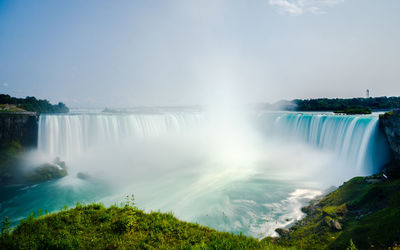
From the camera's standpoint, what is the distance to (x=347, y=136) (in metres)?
17.7

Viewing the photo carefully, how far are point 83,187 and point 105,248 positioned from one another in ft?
43.8

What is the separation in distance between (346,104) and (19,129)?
47.2 metres

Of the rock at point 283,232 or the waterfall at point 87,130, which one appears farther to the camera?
the waterfall at point 87,130

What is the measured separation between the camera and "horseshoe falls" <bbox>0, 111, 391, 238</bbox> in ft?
40.4

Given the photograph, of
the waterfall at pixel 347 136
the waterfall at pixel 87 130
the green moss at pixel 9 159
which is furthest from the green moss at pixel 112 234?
the waterfall at pixel 87 130

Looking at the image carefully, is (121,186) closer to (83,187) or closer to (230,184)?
(83,187)

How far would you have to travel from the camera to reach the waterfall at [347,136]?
49.7 ft

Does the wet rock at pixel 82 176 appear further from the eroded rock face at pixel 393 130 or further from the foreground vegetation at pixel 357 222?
the eroded rock face at pixel 393 130

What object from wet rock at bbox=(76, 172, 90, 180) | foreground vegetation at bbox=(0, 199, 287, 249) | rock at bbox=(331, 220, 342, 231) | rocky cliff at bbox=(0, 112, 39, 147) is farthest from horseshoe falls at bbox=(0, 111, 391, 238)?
foreground vegetation at bbox=(0, 199, 287, 249)

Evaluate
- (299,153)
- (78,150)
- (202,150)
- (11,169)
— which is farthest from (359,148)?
(11,169)

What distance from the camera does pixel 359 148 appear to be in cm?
1611

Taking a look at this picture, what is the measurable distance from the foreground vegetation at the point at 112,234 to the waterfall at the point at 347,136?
1429cm

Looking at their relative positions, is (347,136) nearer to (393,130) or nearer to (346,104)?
(393,130)

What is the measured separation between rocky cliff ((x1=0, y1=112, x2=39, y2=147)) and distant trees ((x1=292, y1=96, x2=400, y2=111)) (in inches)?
1646
